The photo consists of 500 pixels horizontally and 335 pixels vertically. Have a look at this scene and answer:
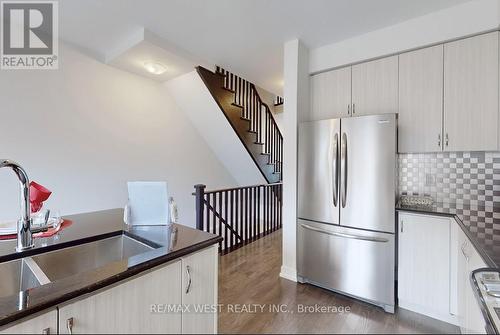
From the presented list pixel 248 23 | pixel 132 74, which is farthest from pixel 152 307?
pixel 132 74

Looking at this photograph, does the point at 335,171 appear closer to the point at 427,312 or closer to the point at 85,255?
the point at 427,312

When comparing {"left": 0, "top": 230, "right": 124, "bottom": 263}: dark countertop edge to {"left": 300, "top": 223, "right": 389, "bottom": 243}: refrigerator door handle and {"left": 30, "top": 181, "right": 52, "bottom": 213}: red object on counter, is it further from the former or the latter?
{"left": 300, "top": 223, "right": 389, "bottom": 243}: refrigerator door handle

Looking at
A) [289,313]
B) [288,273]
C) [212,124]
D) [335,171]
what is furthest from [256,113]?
[289,313]

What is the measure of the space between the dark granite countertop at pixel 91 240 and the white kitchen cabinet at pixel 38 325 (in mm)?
23

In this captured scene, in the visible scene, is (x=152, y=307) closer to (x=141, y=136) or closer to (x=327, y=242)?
(x=327, y=242)

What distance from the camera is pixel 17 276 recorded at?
0.92 meters

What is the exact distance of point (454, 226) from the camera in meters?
1.61

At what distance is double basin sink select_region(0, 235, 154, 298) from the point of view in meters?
0.89

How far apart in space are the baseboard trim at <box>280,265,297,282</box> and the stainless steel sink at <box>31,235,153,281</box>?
156cm

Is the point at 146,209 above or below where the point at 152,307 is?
above

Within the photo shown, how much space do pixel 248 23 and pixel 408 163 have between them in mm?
1876

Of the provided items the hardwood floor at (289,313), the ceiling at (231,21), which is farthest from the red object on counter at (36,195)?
the ceiling at (231,21)

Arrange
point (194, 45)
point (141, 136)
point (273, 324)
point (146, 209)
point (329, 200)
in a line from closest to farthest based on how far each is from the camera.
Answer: point (146, 209) < point (273, 324) < point (329, 200) < point (194, 45) < point (141, 136)

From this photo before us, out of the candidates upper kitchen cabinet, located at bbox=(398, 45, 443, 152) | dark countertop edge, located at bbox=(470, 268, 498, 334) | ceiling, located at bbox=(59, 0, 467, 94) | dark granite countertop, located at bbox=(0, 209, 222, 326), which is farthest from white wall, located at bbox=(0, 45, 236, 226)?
dark countertop edge, located at bbox=(470, 268, 498, 334)
